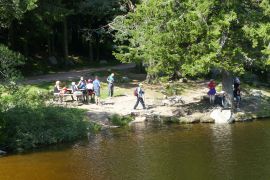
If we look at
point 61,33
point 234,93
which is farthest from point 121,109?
point 61,33

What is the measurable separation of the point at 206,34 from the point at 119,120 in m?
7.86

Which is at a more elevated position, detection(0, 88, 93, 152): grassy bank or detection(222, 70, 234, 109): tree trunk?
detection(222, 70, 234, 109): tree trunk

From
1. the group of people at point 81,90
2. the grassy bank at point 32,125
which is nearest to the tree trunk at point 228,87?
the group of people at point 81,90

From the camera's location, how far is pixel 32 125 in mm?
26469

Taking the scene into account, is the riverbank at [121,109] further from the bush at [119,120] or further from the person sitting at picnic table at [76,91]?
the person sitting at picnic table at [76,91]

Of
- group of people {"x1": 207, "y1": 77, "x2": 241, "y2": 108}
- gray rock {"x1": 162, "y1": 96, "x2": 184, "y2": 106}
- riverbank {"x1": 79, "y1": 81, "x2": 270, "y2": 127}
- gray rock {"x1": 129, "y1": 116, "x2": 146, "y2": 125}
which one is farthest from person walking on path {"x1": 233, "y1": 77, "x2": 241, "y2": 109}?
gray rock {"x1": 129, "y1": 116, "x2": 146, "y2": 125}

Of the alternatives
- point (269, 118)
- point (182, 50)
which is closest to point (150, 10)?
point (182, 50)

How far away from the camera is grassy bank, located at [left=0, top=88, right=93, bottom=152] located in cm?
2553

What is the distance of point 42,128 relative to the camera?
26.8m

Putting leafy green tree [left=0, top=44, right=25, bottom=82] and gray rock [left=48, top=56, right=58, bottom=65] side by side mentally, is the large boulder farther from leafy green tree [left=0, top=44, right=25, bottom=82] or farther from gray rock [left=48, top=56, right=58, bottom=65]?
gray rock [left=48, top=56, right=58, bottom=65]

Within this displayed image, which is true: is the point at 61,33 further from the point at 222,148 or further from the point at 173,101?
the point at 222,148

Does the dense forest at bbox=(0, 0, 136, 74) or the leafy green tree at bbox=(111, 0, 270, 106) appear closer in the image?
the leafy green tree at bbox=(111, 0, 270, 106)

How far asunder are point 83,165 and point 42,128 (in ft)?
19.3

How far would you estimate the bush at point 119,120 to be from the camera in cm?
3218
